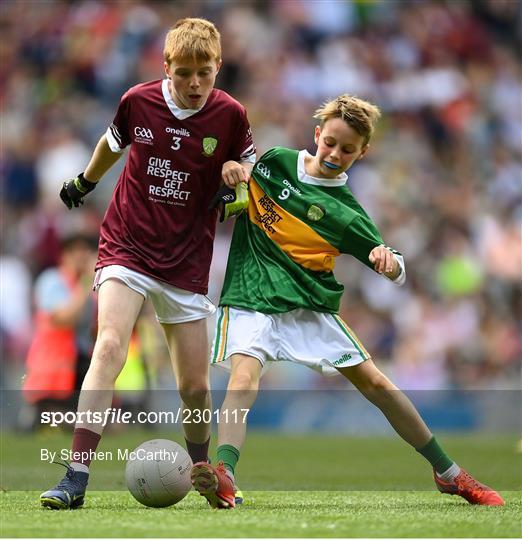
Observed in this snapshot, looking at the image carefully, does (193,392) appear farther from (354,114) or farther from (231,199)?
(354,114)

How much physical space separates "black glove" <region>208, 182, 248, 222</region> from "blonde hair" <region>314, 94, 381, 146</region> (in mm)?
662

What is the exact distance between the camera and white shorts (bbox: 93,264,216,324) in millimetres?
6312

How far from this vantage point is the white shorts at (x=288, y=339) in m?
6.46

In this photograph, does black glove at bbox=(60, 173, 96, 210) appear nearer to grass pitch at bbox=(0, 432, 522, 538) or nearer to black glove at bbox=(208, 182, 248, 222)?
black glove at bbox=(208, 182, 248, 222)

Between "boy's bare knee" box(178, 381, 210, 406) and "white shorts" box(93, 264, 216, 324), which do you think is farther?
"boy's bare knee" box(178, 381, 210, 406)

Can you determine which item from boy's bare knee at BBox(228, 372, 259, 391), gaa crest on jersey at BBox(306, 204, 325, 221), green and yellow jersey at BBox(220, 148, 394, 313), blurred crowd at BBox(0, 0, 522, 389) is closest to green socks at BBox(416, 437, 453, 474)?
green and yellow jersey at BBox(220, 148, 394, 313)

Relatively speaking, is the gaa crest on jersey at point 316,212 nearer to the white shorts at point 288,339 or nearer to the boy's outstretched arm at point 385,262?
the boy's outstretched arm at point 385,262

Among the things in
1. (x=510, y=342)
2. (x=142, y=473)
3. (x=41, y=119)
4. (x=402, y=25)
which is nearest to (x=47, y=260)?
(x=41, y=119)

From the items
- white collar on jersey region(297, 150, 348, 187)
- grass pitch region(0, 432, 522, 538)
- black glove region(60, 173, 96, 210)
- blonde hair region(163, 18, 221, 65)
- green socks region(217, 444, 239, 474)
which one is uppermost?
blonde hair region(163, 18, 221, 65)

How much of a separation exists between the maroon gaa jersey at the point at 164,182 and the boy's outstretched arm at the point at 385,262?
0.89 meters

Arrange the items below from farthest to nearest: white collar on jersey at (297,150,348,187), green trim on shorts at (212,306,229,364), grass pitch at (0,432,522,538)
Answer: white collar on jersey at (297,150,348,187), green trim on shorts at (212,306,229,364), grass pitch at (0,432,522,538)

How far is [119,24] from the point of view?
58.6 feet

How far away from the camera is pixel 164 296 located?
646 cm

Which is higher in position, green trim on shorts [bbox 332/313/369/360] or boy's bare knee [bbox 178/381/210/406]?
green trim on shorts [bbox 332/313/369/360]
